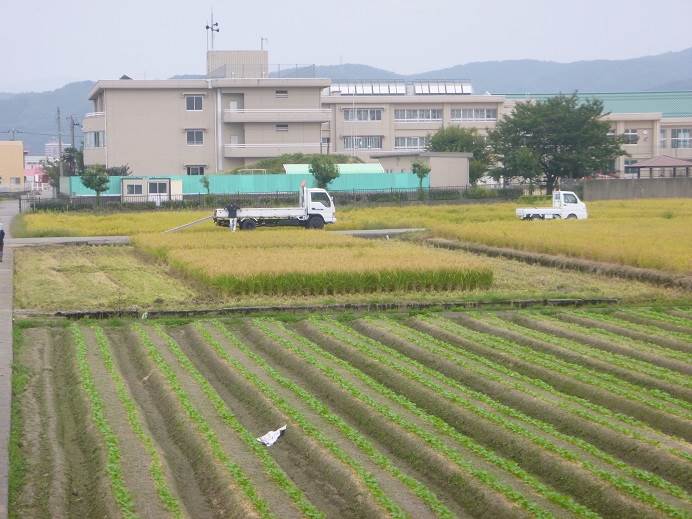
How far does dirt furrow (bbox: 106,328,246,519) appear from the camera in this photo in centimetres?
857

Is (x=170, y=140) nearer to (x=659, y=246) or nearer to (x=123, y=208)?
(x=123, y=208)

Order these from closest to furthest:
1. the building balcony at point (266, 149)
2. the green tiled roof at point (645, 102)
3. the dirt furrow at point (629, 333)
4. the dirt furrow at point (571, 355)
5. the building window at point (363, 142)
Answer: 1. the dirt furrow at point (571, 355)
2. the dirt furrow at point (629, 333)
3. the building balcony at point (266, 149)
4. the building window at point (363, 142)
5. the green tiled roof at point (645, 102)

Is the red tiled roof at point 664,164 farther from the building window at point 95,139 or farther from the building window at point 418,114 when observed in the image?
the building window at point 95,139

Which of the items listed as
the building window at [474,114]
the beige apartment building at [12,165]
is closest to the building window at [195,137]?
the building window at [474,114]

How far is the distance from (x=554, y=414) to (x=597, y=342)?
455cm

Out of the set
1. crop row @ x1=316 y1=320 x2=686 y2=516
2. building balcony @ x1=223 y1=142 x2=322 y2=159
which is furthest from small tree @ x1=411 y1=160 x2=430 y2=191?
crop row @ x1=316 y1=320 x2=686 y2=516

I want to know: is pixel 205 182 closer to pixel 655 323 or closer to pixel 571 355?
pixel 655 323

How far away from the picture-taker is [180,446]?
1026cm

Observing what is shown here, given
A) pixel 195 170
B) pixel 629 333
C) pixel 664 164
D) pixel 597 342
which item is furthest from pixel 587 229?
pixel 195 170

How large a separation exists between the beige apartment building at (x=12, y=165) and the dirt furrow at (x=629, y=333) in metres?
110

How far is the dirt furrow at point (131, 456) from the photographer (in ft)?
27.3

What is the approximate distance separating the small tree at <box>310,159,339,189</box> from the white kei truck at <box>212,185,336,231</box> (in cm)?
1366

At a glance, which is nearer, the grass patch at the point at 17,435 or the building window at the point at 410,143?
the grass patch at the point at 17,435

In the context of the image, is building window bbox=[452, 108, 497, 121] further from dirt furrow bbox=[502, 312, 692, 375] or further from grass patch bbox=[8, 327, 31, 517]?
grass patch bbox=[8, 327, 31, 517]
